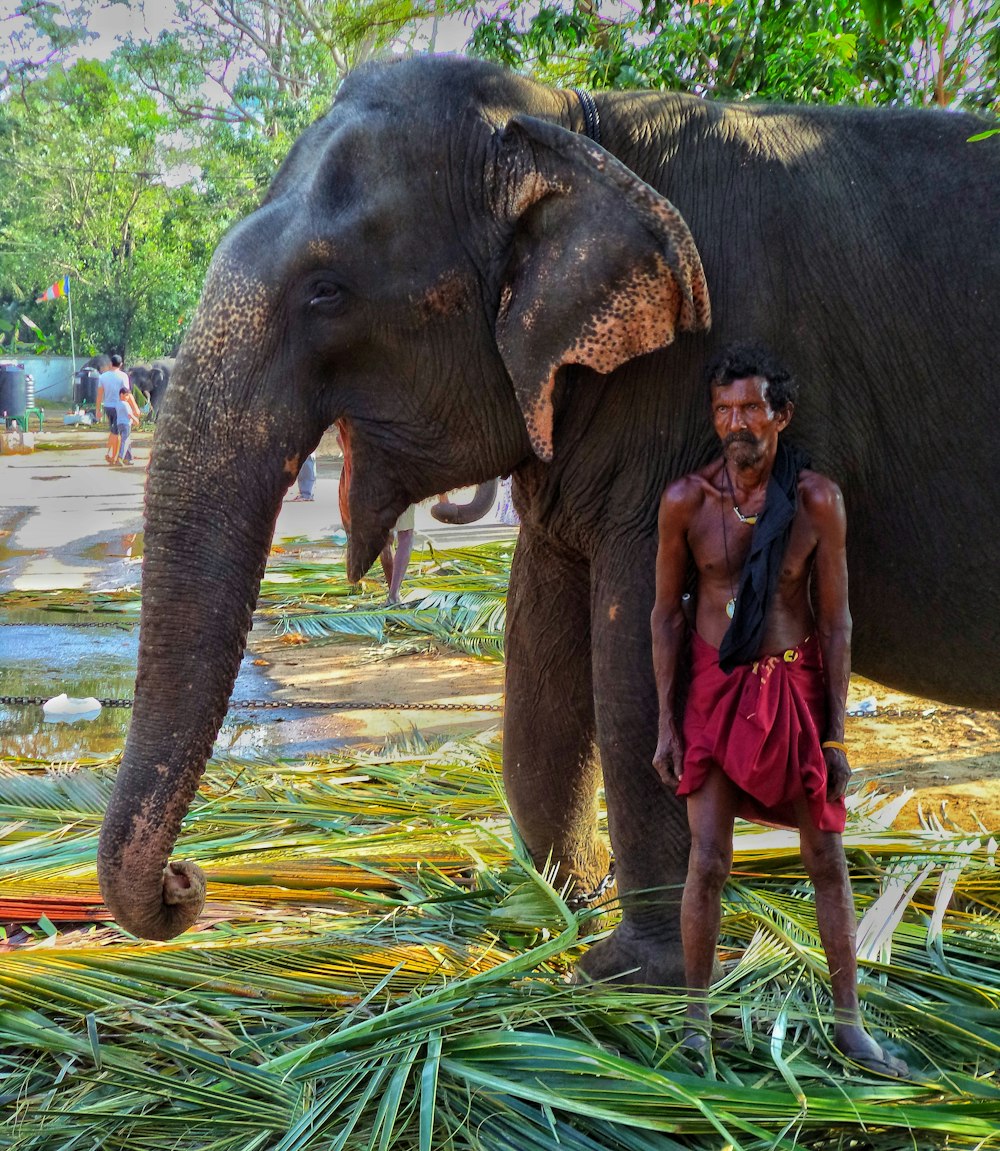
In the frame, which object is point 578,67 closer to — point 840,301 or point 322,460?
point 840,301

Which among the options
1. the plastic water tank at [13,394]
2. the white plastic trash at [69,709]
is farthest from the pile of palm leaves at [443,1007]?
the plastic water tank at [13,394]

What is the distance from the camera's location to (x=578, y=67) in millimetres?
8109

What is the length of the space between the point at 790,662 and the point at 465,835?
168 centimetres

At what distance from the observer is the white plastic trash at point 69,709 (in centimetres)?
638

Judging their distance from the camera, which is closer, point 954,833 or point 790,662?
point 790,662

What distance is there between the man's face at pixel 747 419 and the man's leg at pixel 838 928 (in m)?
0.68

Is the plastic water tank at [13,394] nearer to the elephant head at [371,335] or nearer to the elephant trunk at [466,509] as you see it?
the elephant trunk at [466,509]

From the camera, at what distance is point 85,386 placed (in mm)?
30062

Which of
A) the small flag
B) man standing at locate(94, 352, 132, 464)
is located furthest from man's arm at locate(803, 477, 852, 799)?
the small flag

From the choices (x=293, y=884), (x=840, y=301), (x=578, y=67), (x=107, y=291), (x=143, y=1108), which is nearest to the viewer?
(x=143, y=1108)

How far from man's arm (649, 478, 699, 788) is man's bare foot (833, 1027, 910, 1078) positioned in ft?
1.89

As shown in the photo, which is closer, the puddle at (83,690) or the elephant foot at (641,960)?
the elephant foot at (641,960)

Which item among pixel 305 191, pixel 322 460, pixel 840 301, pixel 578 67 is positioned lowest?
pixel 322 460

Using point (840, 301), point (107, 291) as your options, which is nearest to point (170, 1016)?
point (840, 301)
